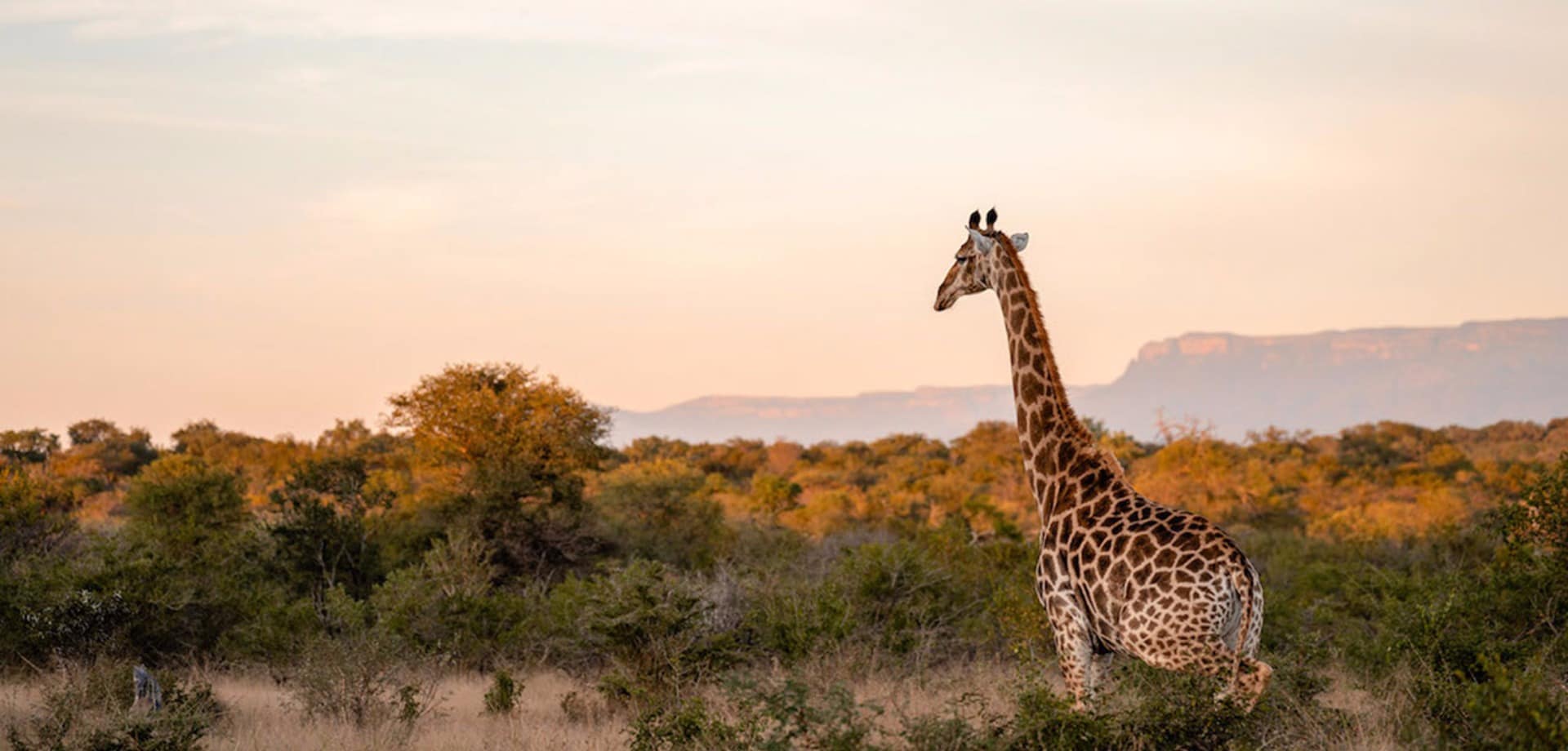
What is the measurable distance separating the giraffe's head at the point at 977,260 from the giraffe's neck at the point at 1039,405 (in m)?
0.04

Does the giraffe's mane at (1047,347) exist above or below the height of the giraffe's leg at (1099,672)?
above

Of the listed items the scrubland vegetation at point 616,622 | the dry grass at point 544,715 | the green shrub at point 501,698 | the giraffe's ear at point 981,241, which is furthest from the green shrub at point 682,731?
the giraffe's ear at point 981,241

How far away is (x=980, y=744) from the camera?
22.1ft

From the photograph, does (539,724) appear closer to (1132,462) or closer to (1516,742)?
(1516,742)

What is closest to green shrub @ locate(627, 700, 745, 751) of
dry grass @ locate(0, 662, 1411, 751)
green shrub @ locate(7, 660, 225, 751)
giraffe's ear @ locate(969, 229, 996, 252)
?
dry grass @ locate(0, 662, 1411, 751)

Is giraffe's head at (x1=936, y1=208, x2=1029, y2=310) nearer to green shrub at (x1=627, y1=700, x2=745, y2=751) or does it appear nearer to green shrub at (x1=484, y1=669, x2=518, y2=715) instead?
green shrub at (x1=627, y1=700, x2=745, y2=751)

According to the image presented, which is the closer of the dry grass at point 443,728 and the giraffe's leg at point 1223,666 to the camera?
the giraffe's leg at point 1223,666

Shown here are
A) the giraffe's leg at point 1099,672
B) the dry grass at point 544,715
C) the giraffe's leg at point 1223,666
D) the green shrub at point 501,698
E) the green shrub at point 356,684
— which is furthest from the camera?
the green shrub at point 501,698

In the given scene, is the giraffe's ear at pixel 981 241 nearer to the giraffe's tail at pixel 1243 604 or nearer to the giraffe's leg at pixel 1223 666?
the giraffe's tail at pixel 1243 604

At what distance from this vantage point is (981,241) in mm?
8867

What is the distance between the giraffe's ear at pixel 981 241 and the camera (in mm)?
8852

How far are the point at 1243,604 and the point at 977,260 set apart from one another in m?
3.04

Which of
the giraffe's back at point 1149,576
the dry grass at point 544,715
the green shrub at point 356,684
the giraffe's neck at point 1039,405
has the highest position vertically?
the giraffe's neck at point 1039,405

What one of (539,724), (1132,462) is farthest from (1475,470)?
(539,724)
